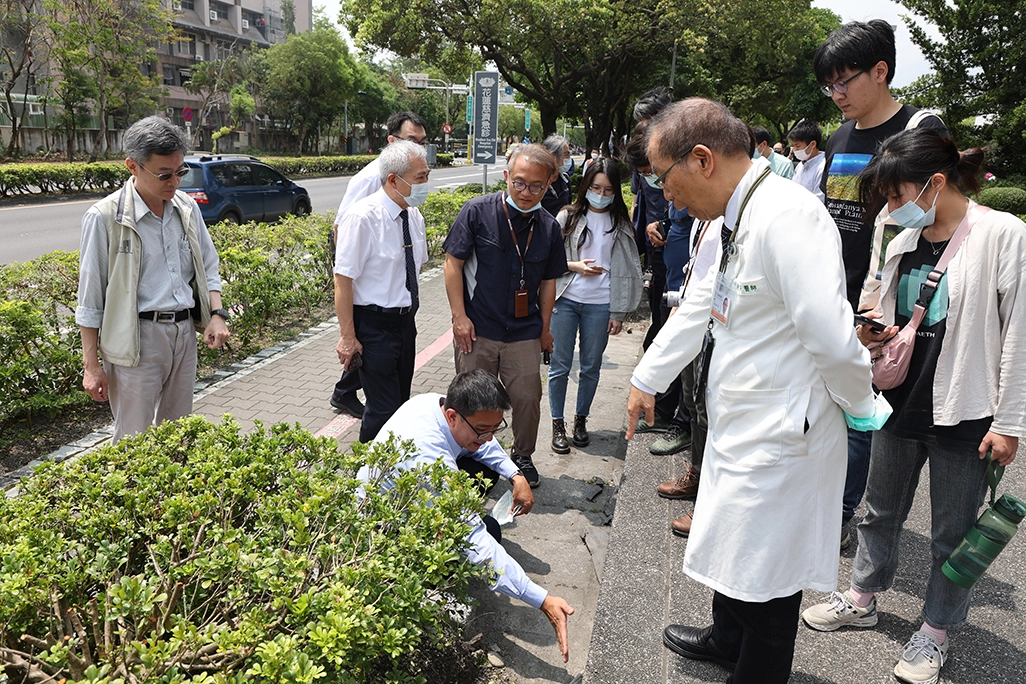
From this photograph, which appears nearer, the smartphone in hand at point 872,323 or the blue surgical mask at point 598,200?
the smartphone in hand at point 872,323

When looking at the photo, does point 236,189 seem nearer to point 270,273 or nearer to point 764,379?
point 270,273

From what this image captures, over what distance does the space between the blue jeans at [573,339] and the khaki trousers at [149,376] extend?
6.90ft

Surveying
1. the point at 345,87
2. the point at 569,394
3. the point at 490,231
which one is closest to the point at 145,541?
the point at 490,231

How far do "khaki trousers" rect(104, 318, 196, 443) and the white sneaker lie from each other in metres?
3.10

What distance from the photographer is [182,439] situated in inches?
107

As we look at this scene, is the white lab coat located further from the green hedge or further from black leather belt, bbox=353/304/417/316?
the green hedge

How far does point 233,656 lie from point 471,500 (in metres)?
0.79

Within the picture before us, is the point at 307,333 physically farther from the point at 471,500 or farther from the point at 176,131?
the point at 471,500

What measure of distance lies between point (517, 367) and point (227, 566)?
2.20 m

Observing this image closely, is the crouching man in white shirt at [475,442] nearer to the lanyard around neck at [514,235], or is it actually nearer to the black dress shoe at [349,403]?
the lanyard around neck at [514,235]

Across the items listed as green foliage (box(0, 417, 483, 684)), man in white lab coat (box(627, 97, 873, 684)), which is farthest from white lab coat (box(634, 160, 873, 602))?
green foliage (box(0, 417, 483, 684))

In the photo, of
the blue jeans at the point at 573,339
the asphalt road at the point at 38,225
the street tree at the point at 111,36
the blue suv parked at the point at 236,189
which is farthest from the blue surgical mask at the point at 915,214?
the street tree at the point at 111,36

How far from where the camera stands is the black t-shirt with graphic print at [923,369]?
2338 mm

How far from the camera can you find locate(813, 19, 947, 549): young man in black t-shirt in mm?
2879
